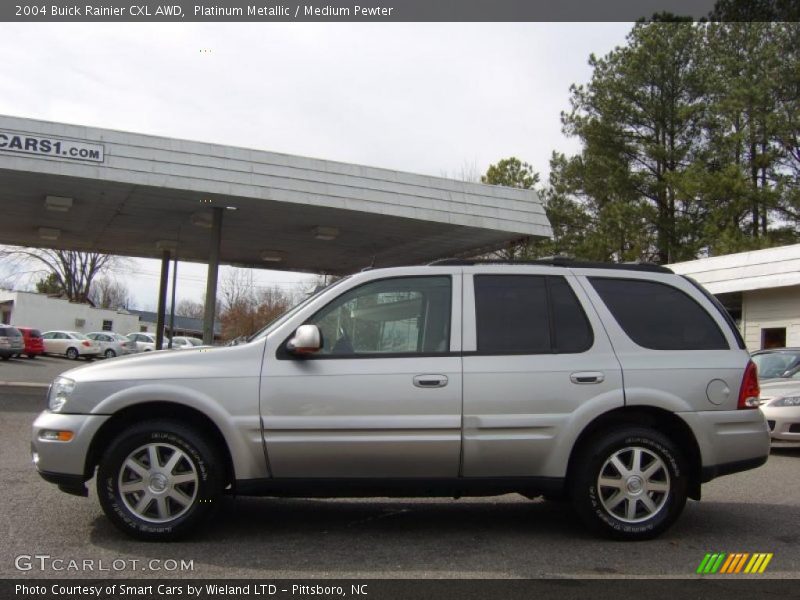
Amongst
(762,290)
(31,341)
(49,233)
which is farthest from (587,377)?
(31,341)

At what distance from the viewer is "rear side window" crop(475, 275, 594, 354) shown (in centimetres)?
537

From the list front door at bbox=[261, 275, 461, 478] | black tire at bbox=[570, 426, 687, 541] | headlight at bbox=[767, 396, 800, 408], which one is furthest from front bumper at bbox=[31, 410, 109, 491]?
headlight at bbox=[767, 396, 800, 408]

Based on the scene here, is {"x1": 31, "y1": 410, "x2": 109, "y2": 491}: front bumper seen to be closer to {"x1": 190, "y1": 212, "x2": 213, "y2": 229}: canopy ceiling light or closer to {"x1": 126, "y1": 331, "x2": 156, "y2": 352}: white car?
{"x1": 190, "y1": 212, "x2": 213, "y2": 229}: canopy ceiling light

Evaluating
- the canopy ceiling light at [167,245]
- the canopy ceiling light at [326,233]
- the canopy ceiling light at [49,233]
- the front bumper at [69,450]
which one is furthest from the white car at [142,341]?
the front bumper at [69,450]

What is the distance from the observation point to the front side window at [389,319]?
5.29m

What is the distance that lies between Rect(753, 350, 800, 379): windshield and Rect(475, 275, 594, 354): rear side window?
7.50 meters

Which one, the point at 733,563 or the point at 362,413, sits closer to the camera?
the point at 733,563

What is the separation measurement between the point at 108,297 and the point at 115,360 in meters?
95.3

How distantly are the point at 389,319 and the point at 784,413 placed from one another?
6877 millimetres

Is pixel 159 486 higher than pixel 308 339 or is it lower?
lower

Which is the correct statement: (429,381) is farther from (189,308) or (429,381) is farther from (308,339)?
(189,308)

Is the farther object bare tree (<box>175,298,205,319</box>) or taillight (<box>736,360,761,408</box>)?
bare tree (<box>175,298,205,319</box>)

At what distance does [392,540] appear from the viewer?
208 inches

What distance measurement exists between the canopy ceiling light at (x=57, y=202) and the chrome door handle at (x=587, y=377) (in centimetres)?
1429
